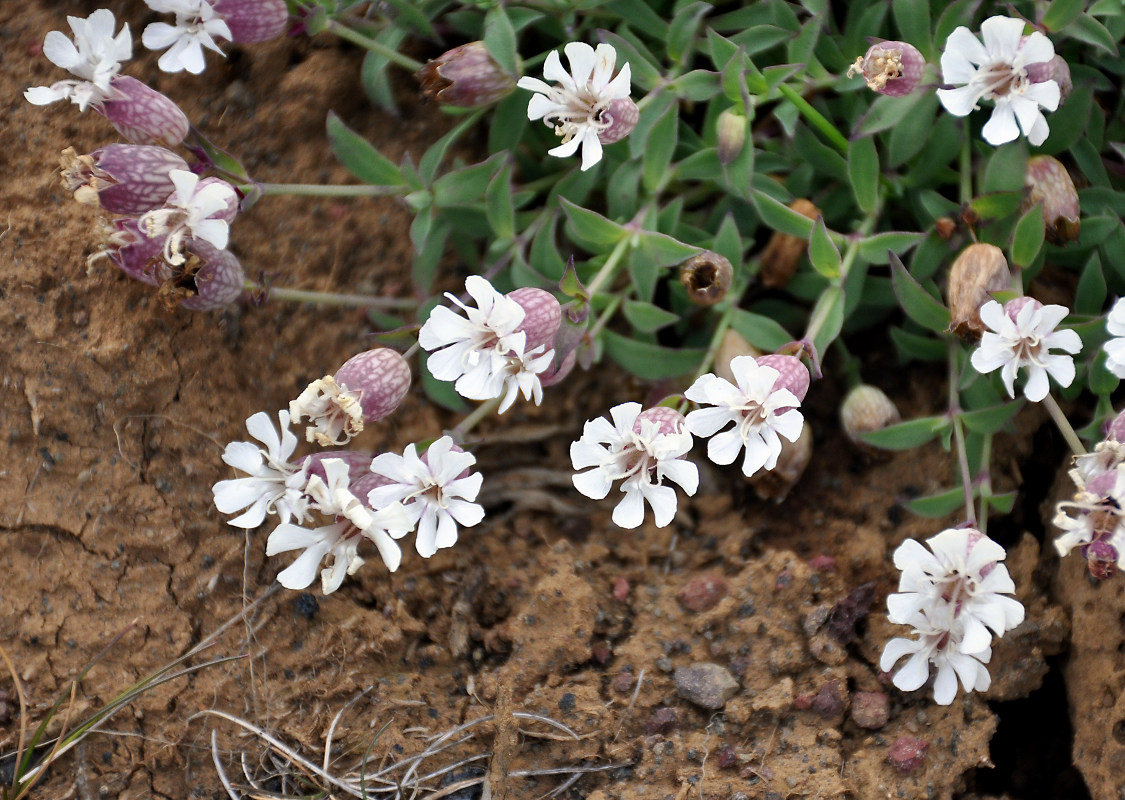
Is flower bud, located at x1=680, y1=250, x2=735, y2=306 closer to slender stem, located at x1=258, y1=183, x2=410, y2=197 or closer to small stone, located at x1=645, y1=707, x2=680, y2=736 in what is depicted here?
slender stem, located at x1=258, y1=183, x2=410, y2=197

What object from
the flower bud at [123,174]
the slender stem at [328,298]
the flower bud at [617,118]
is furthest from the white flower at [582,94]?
the flower bud at [123,174]

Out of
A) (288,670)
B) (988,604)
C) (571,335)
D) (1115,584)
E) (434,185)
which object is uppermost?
(434,185)

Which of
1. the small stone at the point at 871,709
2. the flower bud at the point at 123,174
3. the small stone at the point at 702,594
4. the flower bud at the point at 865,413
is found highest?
the flower bud at the point at 123,174

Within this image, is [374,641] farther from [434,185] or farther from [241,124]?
[241,124]

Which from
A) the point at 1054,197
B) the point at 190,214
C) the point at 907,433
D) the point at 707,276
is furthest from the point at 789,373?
the point at 190,214

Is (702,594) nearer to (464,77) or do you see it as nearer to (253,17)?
(464,77)

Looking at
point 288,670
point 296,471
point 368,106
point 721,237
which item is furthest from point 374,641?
point 368,106

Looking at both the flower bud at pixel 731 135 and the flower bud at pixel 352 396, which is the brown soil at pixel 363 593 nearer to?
the flower bud at pixel 352 396
